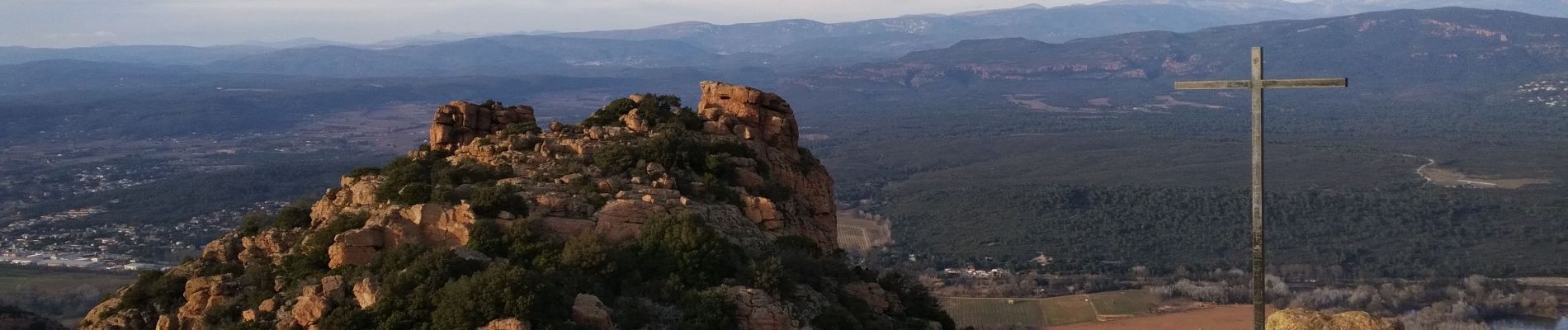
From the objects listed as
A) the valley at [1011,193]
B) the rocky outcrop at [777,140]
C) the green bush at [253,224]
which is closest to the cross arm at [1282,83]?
the valley at [1011,193]

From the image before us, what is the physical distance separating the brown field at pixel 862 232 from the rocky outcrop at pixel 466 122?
134 feet

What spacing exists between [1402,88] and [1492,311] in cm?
13789

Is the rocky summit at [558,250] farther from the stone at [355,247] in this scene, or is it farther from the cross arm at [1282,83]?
the cross arm at [1282,83]

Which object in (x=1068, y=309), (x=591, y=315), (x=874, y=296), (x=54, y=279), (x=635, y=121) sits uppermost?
(x=635, y=121)

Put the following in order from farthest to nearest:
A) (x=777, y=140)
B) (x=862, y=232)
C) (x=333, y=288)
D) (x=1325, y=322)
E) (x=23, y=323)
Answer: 1. (x=862, y=232)
2. (x=23, y=323)
3. (x=777, y=140)
4. (x=333, y=288)
5. (x=1325, y=322)

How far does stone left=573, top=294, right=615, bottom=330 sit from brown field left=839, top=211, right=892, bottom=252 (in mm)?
50825

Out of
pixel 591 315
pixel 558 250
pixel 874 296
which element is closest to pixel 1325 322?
pixel 874 296

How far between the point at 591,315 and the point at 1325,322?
24.5ft

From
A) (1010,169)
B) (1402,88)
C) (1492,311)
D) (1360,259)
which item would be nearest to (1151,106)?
(1402,88)

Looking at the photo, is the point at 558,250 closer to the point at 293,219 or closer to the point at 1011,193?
the point at 293,219

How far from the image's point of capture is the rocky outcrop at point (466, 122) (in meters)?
24.7

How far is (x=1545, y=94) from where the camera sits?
489 ft

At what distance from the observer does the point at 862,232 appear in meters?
75.3

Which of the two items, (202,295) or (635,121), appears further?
(635,121)
